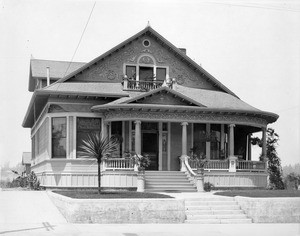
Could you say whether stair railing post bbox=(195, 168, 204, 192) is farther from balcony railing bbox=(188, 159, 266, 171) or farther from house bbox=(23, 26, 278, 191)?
balcony railing bbox=(188, 159, 266, 171)

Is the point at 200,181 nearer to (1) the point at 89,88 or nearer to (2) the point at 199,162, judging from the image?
(2) the point at 199,162

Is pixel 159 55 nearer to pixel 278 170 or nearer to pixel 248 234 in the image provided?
pixel 278 170

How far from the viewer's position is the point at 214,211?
1689 centimetres

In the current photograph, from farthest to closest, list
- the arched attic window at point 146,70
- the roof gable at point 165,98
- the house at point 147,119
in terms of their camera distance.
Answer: the arched attic window at point 146,70, the roof gable at point 165,98, the house at point 147,119

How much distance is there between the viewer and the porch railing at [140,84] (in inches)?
1086

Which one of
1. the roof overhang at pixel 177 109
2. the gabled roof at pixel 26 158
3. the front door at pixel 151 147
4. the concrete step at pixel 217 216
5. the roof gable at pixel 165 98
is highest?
the roof gable at pixel 165 98

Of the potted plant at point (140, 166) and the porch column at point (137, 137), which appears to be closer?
the potted plant at point (140, 166)

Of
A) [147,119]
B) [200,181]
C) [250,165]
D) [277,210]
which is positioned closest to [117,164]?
[147,119]

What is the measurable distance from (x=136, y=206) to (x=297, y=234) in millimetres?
4927

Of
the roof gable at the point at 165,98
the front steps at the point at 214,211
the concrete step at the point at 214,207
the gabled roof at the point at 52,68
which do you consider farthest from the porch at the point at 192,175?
the gabled roof at the point at 52,68

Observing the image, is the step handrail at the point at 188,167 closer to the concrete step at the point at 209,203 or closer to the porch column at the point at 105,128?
the porch column at the point at 105,128

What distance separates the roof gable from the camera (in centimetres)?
2533

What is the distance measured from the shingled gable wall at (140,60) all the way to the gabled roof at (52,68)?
422 cm

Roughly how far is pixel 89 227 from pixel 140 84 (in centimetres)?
1503
